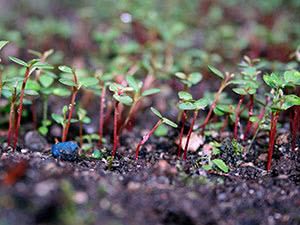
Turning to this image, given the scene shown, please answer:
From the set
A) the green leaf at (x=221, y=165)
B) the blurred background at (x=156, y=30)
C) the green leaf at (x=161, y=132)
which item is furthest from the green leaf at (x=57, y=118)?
the blurred background at (x=156, y=30)

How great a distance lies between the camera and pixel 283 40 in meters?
2.75

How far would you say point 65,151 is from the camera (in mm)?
1497

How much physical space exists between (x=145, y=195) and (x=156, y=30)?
187 centimetres

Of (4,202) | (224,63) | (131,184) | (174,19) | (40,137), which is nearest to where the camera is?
(4,202)

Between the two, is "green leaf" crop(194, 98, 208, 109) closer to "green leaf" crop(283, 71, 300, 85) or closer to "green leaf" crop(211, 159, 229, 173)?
"green leaf" crop(211, 159, 229, 173)

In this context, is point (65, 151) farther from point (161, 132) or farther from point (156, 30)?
point (156, 30)

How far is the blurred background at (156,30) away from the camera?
2.65 m

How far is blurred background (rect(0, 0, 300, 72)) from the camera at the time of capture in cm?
265

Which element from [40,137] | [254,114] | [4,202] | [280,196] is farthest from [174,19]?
[4,202]

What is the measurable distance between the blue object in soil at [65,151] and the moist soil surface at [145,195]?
59 mm

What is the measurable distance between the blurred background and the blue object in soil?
3.67 feet

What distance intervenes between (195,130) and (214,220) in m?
0.77

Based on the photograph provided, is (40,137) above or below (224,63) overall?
below

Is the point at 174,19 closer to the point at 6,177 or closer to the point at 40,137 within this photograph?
the point at 40,137
